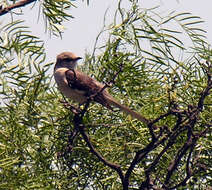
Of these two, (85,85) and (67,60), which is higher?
(67,60)

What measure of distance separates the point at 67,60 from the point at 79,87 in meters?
1.28

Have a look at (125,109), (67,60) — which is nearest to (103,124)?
(125,109)

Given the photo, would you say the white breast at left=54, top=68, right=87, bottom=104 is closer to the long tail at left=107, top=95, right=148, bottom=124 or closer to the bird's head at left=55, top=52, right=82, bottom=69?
the bird's head at left=55, top=52, right=82, bottom=69

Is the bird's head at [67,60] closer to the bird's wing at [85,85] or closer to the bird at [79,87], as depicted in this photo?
the bird at [79,87]

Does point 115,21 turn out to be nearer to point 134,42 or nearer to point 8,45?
point 134,42

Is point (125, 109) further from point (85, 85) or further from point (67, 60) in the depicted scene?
point (67, 60)

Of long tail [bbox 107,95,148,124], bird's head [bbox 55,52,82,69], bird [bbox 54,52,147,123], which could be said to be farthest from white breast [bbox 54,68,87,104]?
long tail [bbox 107,95,148,124]

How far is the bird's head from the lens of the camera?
7.22 m

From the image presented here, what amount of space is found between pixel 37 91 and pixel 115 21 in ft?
3.51

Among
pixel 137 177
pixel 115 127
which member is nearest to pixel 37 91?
pixel 115 127

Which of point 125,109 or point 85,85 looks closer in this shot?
point 125,109

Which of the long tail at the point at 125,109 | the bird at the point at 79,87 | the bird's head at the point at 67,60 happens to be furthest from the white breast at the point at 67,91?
the long tail at the point at 125,109

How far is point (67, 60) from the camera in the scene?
733 cm

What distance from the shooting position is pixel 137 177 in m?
4.52
